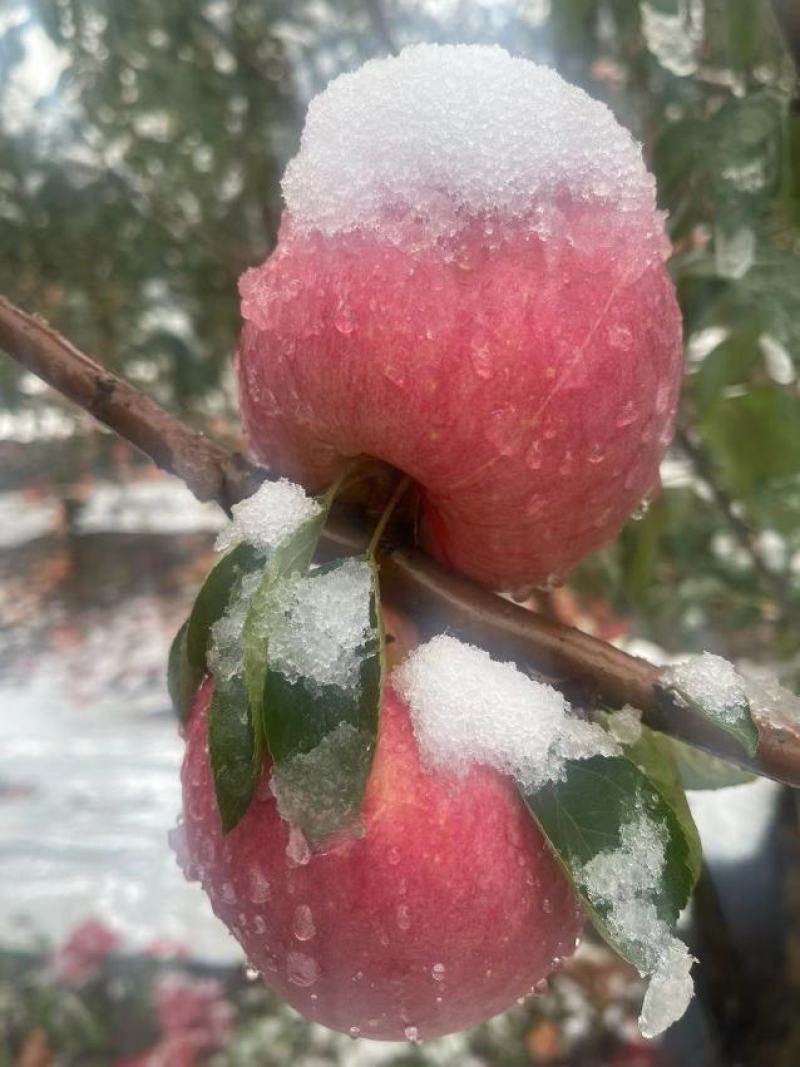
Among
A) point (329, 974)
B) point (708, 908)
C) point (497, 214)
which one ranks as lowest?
point (708, 908)

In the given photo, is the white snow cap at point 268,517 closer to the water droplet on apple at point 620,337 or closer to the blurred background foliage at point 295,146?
the water droplet on apple at point 620,337

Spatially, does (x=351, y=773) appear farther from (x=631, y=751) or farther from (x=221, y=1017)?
(x=221, y=1017)

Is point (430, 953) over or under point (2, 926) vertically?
over

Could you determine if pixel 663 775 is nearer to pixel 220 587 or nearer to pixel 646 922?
pixel 646 922

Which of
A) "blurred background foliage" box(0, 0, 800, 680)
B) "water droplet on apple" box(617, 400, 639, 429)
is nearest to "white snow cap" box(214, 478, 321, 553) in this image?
"water droplet on apple" box(617, 400, 639, 429)

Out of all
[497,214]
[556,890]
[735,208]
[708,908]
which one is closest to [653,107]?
[735,208]

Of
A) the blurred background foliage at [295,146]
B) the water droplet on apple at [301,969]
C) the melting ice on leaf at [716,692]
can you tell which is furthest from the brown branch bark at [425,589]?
the blurred background foliage at [295,146]

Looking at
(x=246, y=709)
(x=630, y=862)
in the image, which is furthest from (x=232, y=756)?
(x=630, y=862)
